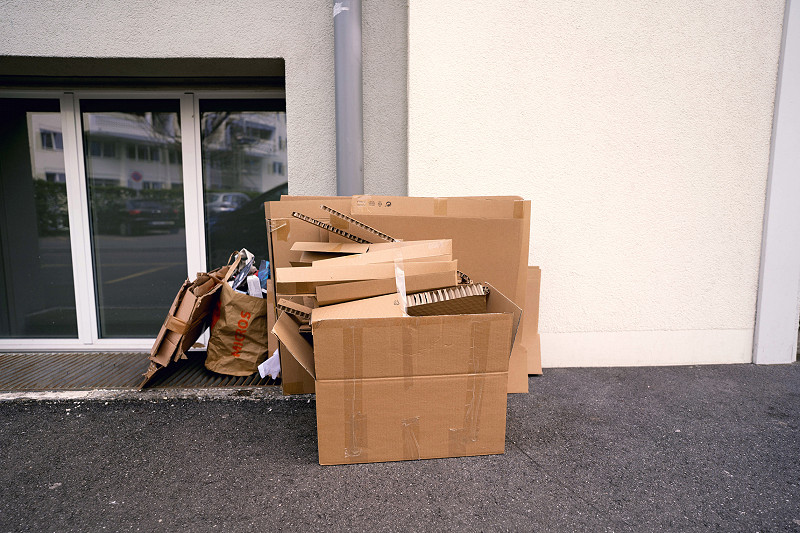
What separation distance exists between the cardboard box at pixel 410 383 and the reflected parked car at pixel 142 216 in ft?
6.70

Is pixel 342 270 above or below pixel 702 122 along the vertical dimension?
below

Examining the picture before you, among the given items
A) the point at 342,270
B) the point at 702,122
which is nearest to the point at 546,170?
the point at 702,122

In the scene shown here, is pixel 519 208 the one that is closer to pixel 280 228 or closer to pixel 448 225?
pixel 448 225

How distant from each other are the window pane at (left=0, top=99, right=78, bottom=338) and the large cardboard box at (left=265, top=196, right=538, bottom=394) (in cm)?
217

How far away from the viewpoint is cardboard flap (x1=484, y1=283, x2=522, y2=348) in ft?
5.69

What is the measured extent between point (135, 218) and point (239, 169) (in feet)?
2.98

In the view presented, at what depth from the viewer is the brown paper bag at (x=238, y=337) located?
2.55 metres

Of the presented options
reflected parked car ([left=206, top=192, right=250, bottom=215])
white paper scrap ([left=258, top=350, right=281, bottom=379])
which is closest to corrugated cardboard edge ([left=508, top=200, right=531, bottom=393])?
white paper scrap ([left=258, top=350, right=281, bottom=379])

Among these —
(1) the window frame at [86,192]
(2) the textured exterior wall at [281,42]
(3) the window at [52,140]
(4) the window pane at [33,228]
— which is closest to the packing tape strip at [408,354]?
(2) the textured exterior wall at [281,42]

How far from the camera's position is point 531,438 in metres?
1.95

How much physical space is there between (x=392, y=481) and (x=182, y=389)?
4.89 feet

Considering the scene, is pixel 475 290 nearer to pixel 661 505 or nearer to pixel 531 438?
pixel 531 438

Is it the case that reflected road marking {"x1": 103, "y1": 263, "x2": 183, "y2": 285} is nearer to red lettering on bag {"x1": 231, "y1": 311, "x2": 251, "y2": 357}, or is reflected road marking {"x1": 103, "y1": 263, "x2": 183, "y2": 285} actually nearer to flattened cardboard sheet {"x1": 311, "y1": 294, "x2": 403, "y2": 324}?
red lettering on bag {"x1": 231, "y1": 311, "x2": 251, "y2": 357}

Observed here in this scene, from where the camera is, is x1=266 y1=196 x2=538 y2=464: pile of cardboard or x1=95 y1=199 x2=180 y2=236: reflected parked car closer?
x1=266 y1=196 x2=538 y2=464: pile of cardboard
